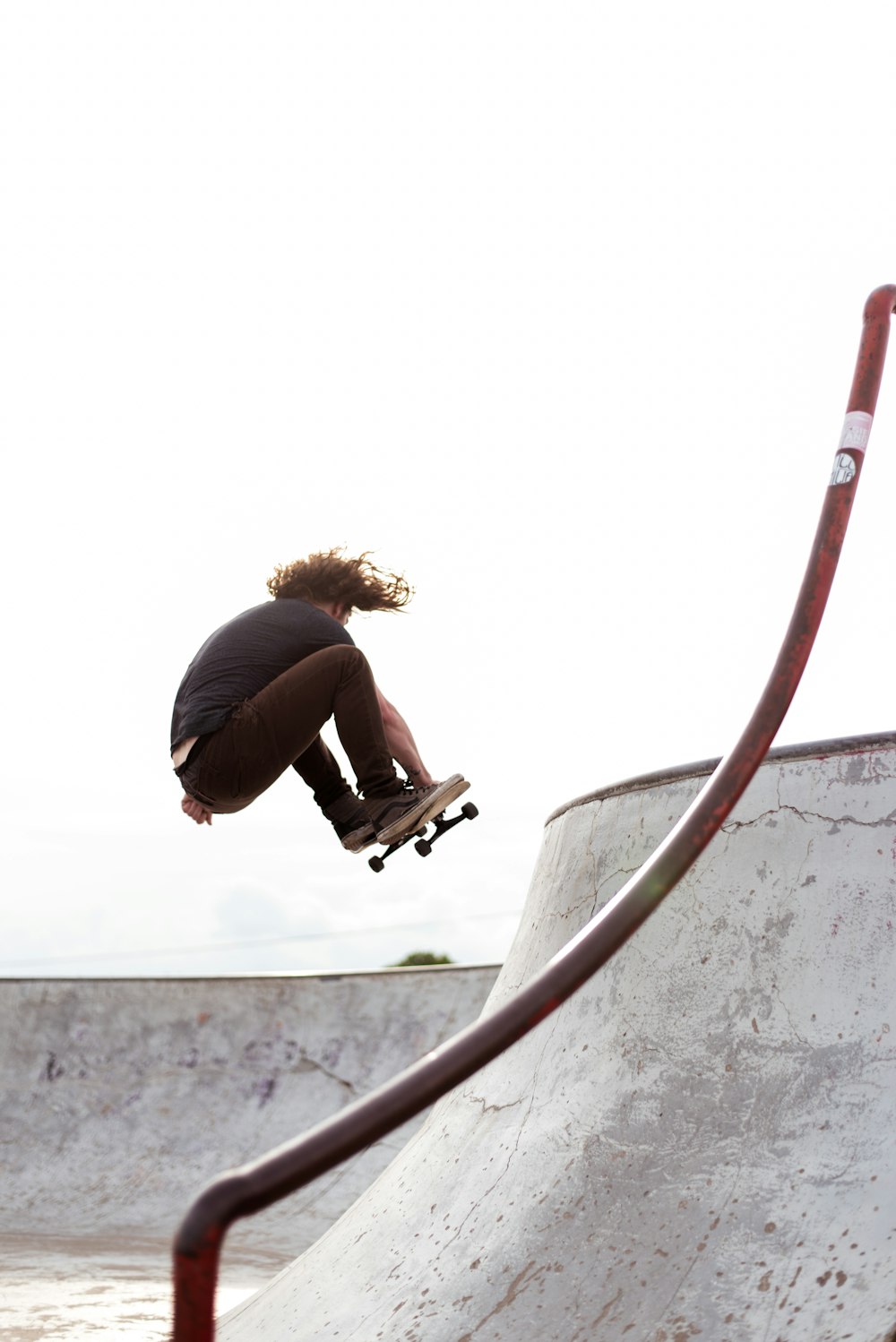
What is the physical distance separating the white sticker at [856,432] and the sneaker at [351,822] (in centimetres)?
259

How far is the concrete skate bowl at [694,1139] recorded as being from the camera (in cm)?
249

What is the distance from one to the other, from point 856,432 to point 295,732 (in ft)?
8.16

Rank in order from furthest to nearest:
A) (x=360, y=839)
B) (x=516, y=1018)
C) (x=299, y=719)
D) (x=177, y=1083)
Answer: (x=177, y=1083) < (x=360, y=839) < (x=299, y=719) < (x=516, y=1018)

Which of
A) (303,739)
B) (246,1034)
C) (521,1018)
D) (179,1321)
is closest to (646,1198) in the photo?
(521,1018)

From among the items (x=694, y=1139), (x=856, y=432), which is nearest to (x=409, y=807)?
(x=694, y=1139)

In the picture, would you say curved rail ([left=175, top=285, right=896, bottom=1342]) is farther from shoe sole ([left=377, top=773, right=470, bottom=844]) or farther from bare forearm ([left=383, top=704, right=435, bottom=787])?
bare forearm ([left=383, top=704, right=435, bottom=787])

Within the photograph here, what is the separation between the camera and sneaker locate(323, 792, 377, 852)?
4465 millimetres

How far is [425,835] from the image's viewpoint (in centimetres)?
459

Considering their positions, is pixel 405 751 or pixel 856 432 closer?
pixel 856 432

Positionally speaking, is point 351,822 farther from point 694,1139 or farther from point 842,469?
point 842,469

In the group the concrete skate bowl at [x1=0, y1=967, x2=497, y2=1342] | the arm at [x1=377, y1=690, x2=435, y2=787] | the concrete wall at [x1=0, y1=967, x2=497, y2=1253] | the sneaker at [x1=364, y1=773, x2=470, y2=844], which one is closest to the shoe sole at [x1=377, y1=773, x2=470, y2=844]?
the sneaker at [x1=364, y1=773, x2=470, y2=844]

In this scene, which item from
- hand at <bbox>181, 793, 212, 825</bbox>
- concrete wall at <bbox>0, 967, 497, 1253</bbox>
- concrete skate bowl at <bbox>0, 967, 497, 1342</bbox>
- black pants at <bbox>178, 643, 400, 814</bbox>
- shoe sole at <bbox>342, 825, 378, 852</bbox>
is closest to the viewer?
black pants at <bbox>178, 643, 400, 814</bbox>

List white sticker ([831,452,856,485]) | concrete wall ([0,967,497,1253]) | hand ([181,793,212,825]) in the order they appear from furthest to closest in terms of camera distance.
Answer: concrete wall ([0,967,497,1253]) < hand ([181,793,212,825]) < white sticker ([831,452,856,485])

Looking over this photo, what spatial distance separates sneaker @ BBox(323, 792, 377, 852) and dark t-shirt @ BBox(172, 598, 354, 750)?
60cm
